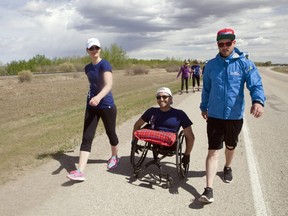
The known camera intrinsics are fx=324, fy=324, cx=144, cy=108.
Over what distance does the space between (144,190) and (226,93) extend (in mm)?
1742

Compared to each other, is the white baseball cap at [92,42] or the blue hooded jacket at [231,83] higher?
the white baseball cap at [92,42]

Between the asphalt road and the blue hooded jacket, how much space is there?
1.11 meters

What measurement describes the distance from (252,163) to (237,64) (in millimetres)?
2272

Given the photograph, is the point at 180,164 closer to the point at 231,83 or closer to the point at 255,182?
the point at 255,182

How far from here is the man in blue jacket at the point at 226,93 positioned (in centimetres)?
402

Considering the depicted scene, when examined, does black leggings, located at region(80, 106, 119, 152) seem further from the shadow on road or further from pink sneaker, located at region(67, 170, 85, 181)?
the shadow on road

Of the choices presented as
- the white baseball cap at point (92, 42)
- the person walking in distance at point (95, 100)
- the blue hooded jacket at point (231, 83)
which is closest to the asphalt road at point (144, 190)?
the person walking in distance at point (95, 100)

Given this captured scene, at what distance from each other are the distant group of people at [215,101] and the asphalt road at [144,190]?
0.83 feet

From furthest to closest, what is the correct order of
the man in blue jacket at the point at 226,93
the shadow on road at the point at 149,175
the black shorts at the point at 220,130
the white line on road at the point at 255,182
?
1. the shadow on road at the point at 149,175
2. the black shorts at the point at 220,130
3. the man in blue jacket at the point at 226,93
4. the white line on road at the point at 255,182

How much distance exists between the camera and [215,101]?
168 inches

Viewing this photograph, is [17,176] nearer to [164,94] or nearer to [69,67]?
[164,94]

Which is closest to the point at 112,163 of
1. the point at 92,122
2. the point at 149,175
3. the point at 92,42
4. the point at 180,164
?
the point at 149,175

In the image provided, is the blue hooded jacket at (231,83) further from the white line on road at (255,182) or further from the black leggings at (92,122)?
the black leggings at (92,122)

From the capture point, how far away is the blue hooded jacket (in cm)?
404
